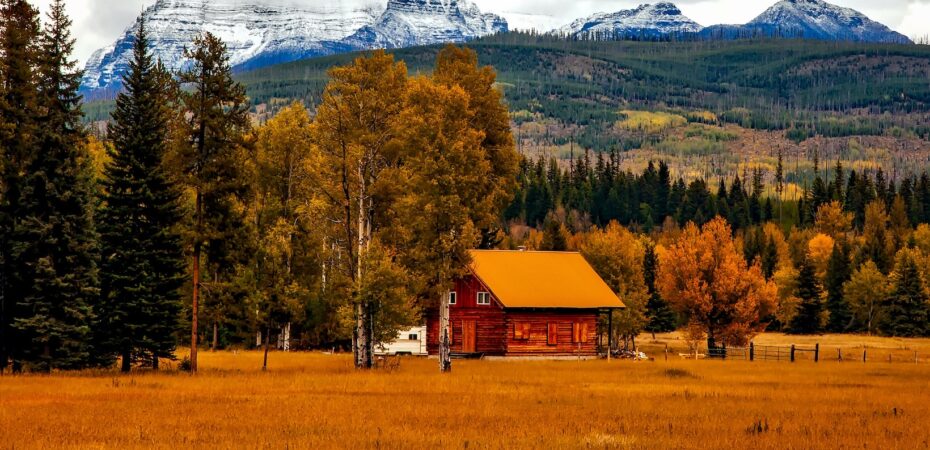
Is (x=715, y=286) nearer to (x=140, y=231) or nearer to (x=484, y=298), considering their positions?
(x=484, y=298)

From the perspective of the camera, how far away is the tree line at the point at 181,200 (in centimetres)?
4444

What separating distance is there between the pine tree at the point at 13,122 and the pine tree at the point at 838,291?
357 feet

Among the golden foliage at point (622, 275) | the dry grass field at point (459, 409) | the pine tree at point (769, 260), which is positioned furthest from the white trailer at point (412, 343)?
the pine tree at point (769, 260)

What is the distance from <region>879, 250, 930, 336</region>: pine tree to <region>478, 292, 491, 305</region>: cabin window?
66.1m

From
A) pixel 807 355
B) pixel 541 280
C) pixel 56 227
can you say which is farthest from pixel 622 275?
pixel 56 227

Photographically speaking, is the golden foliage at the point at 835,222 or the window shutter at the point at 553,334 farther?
the golden foliage at the point at 835,222

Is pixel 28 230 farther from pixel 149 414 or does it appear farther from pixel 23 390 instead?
pixel 149 414

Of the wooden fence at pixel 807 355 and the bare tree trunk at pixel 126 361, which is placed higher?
the bare tree trunk at pixel 126 361

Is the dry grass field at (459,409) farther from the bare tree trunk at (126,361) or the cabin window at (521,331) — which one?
the cabin window at (521,331)

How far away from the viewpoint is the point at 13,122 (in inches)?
1756

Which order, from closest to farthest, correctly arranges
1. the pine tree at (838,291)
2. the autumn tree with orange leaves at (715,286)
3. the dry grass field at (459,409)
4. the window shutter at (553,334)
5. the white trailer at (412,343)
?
the dry grass field at (459,409) < the window shutter at (553,334) < the autumn tree with orange leaves at (715,286) < the white trailer at (412,343) < the pine tree at (838,291)

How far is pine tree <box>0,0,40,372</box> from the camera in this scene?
1735 inches

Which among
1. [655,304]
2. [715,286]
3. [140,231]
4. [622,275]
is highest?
[140,231]

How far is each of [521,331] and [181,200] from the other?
26579mm
